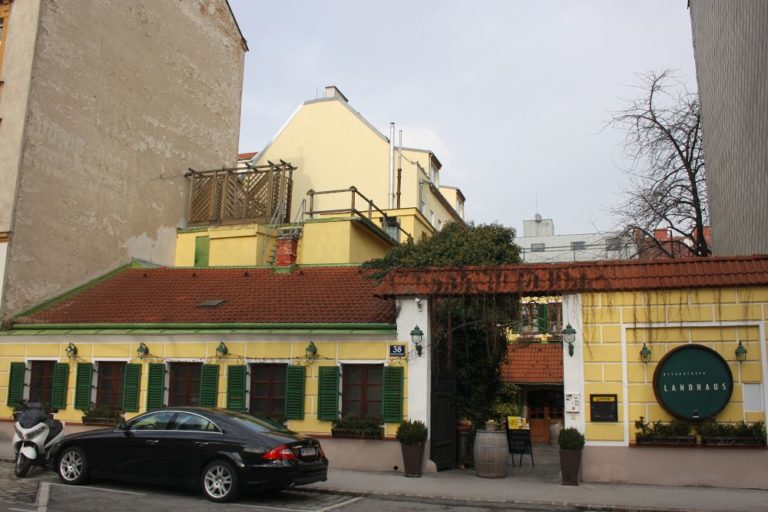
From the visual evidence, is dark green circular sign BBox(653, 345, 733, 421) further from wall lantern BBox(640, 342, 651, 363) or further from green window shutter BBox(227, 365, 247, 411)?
green window shutter BBox(227, 365, 247, 411)

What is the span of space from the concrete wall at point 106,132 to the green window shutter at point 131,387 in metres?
4.78

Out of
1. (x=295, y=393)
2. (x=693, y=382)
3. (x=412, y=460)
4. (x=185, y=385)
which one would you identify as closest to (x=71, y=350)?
(x=185, y=385)

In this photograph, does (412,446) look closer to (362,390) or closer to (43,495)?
(362,390)

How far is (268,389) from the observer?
16172 millimetres

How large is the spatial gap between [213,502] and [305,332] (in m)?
5.77

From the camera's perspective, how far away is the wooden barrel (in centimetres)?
1410

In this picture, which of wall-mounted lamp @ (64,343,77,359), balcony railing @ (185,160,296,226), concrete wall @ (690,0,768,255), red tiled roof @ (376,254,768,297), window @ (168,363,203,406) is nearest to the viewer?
red tiled roof @ (376,254,768,297)

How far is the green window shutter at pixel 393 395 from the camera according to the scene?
1484 centimetres

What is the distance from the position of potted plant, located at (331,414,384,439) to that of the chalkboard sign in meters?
4.37

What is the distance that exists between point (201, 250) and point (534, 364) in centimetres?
1474

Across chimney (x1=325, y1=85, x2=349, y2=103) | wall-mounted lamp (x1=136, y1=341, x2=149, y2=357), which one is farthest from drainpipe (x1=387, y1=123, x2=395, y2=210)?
wall-mounted lamp (x1=136, y1=341, x2=149, y2=357)

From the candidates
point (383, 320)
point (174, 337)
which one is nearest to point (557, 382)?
point (383, 320)

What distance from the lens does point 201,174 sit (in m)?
26.6

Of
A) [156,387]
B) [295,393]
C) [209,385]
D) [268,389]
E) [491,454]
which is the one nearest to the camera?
[491,454]
